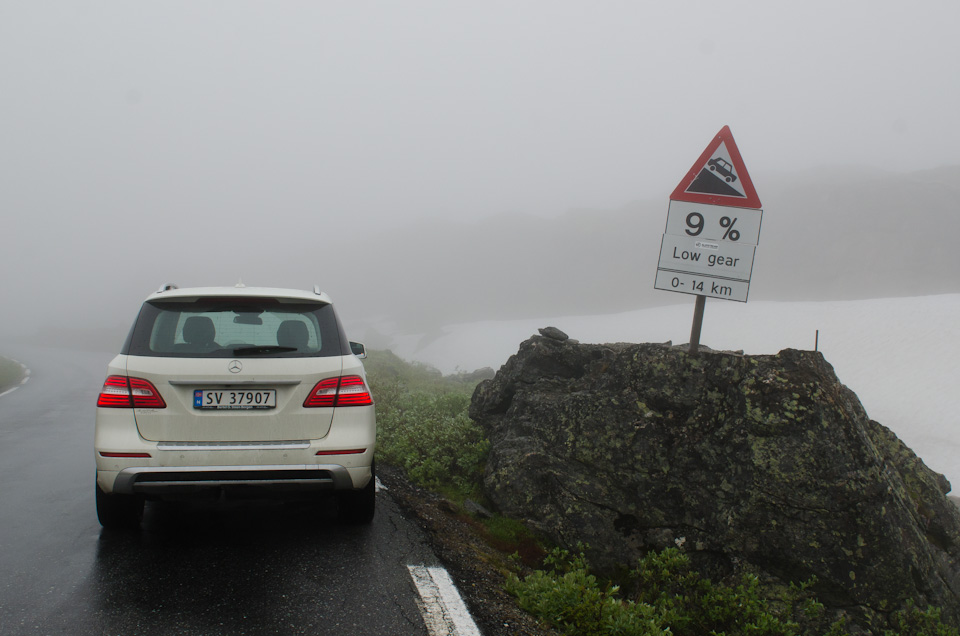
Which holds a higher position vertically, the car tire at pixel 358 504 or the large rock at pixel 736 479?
the large rock at pixel 736 479

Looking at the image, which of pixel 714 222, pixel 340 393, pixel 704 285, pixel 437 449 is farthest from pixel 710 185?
pixel 437 449

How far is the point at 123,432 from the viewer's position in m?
3.84

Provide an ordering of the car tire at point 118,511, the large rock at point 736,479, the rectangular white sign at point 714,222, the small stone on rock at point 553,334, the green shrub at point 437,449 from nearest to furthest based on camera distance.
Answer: the large rock at point 736,479
the car tire at point 118,511
the rectangular white sign at point 714,222
the green shrub at point 437,449
the small stone on rock at point 553,334

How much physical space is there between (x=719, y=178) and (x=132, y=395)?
485 cm

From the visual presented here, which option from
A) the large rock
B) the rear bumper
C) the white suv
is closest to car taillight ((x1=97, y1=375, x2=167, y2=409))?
the white suv

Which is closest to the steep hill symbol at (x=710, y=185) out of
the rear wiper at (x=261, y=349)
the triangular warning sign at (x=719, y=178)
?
the triangular warning sign at (x=719, y=178)

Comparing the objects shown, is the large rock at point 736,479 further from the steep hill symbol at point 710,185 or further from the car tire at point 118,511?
the car tire at point 118,511

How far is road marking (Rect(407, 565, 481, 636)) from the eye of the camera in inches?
122

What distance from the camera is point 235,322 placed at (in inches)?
167

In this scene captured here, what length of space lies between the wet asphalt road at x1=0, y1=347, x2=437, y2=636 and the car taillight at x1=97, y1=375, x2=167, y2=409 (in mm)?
1058

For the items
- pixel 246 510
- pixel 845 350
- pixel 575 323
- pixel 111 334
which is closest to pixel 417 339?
pixel 575 323

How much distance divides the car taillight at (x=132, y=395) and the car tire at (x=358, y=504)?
4.98ft

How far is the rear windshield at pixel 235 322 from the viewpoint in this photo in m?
4.02

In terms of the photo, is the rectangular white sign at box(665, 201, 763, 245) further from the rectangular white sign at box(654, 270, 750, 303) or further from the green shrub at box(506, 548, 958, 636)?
the green shrub at box(506, 548, 958, 636)
